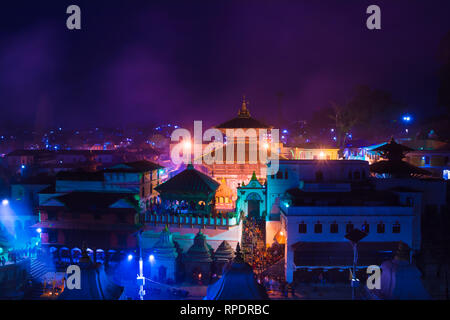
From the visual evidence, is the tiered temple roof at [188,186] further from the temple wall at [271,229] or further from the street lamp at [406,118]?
the street lamp at [406,118]

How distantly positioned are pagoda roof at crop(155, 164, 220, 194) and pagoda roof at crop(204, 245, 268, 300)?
48.0 feet

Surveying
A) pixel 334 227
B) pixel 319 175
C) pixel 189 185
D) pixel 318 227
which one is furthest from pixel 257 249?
pixel 319 175

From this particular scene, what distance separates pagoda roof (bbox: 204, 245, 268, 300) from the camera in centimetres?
945

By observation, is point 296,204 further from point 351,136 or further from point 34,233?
point 351,136

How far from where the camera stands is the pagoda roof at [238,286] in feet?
31.0

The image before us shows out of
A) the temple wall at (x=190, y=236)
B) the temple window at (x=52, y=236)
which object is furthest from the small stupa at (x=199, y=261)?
the temple window at (x=52, y=236)

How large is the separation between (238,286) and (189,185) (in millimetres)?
15430

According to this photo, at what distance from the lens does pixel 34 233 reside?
A: 99.0ft

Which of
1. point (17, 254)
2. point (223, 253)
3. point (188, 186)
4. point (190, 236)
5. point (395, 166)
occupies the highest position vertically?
point (395, 166)

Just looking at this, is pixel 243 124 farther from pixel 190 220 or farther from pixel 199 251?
pixel 199 251

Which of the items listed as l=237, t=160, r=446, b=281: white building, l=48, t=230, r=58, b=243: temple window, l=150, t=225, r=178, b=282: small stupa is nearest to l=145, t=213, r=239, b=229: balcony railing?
l=150, t=225, r=178, b=282: small stupa

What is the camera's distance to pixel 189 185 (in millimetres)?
24688

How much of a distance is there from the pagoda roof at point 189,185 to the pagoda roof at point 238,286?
1464cm
